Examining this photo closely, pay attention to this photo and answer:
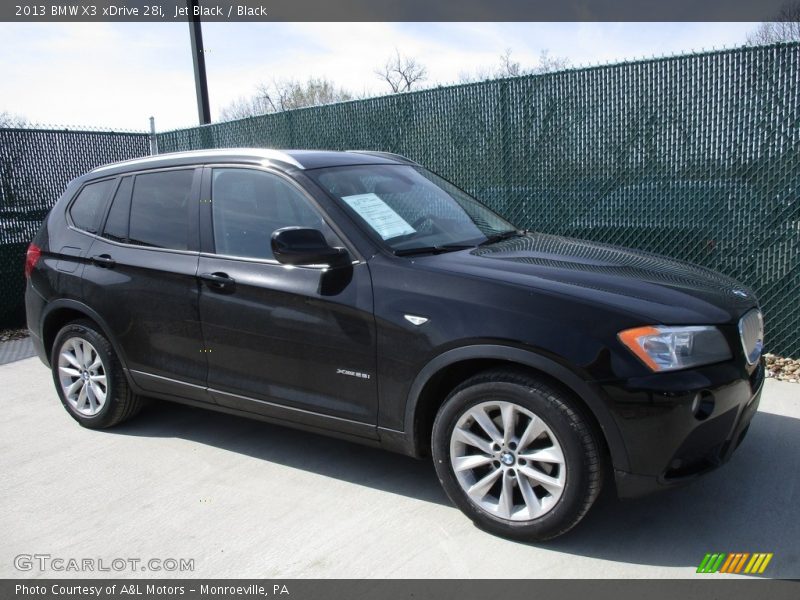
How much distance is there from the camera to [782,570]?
9.75 feet

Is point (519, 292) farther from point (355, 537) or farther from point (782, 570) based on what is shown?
point (782, 570)

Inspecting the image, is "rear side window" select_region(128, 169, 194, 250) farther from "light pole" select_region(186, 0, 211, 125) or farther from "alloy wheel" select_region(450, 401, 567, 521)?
"light pole" select_region(186, 0, 211, 125)

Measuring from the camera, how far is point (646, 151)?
239 inches

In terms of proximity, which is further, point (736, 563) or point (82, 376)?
point (82, 376)

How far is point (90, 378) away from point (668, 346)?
3.68 meters

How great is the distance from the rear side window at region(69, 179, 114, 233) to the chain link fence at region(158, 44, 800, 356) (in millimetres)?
3536

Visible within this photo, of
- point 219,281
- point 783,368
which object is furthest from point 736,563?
point 783,368

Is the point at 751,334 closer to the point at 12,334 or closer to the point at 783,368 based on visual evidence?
the point at 783,368

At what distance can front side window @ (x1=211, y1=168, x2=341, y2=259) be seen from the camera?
3818mm

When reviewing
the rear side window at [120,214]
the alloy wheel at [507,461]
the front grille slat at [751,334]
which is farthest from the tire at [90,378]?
the front grille slat at [751,334]

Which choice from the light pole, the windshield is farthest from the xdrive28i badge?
the light pole

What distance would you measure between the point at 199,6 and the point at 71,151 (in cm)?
298

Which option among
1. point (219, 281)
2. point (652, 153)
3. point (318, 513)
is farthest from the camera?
point (652, 153)

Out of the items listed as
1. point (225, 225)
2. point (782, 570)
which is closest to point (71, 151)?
point (225, 225)
